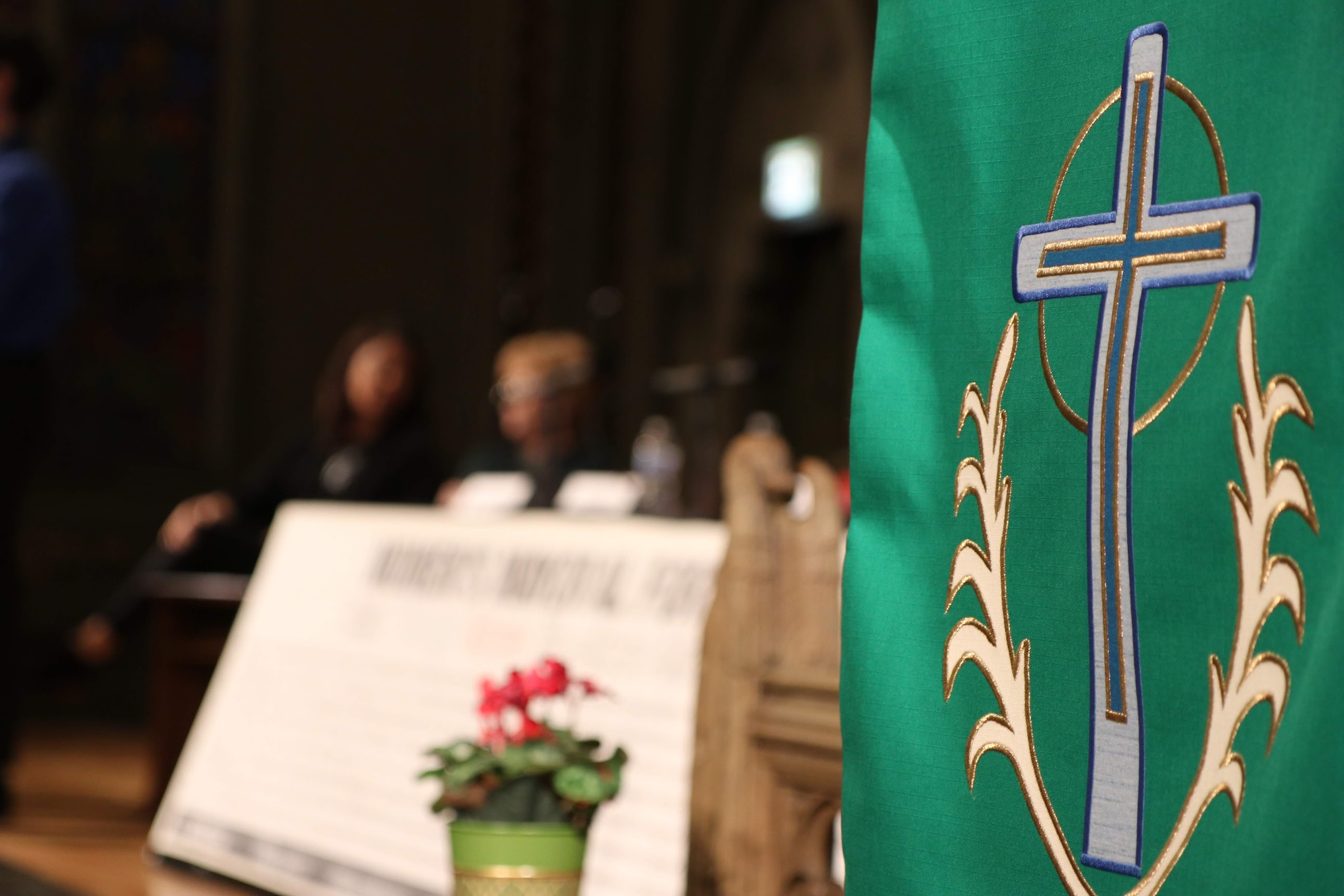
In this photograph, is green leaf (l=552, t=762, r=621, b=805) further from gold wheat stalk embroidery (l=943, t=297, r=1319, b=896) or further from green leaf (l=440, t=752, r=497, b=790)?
gold wheat stalk embroidery (l=943, t=297, r=1319, b=896)

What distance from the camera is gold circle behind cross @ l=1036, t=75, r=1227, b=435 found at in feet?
2.89

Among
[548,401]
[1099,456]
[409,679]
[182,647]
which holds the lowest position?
[182,647]

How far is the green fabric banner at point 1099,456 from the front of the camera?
2.72 ft

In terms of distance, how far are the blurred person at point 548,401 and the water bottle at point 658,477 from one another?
0.15 meters

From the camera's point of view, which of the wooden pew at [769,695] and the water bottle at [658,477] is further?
the water bottle at [658,477]

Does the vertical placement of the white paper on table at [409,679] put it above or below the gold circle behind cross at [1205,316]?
below

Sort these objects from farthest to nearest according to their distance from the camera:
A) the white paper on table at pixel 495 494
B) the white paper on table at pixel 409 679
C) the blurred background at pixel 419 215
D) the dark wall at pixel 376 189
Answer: the dark wall at pixel 376 189 → the blurred background at pixel 419 215 → the white paper on table at pixel 495 494 → the white paper on table at pixel 409 679

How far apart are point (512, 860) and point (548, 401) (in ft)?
9.59

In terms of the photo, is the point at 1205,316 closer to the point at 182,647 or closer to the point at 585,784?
the point at 585,784

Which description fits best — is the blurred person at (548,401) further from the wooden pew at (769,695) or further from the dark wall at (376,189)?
the dark wall at (376,189)

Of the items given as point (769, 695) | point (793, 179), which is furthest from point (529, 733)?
point (793, 179)

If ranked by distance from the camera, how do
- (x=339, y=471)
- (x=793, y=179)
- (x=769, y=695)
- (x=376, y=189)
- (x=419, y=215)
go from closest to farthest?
1. (x=769, y=695)
2. (x=339, y=471)
3. (x=793, y=179)
4. (x=376, y=189)
5. (x=419, y=215)

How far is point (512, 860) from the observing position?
167cm

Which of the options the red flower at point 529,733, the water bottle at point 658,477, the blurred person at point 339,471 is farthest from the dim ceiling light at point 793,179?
the red flower at point 529,733
